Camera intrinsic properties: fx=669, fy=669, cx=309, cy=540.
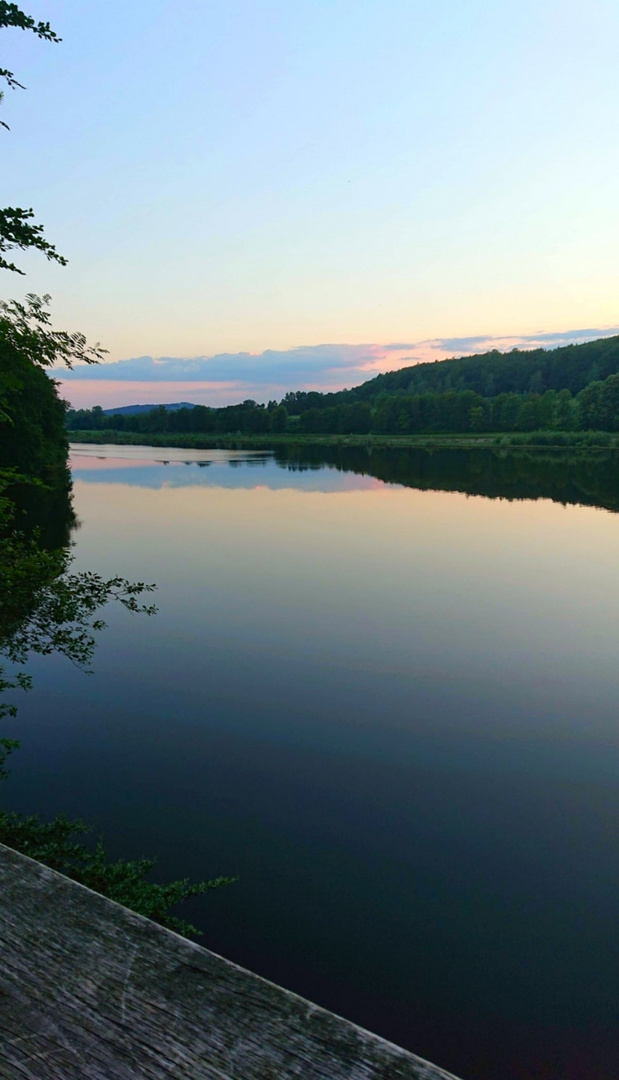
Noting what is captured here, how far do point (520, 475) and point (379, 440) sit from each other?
268 feet

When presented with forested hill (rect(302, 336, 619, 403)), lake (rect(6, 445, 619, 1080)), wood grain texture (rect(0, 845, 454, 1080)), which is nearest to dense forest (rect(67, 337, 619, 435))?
forested hill (rect(302, 336, 619, 403))

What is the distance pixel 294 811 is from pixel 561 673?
24.0 feet

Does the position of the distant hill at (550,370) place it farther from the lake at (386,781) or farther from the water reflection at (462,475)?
the lake at (386,781)

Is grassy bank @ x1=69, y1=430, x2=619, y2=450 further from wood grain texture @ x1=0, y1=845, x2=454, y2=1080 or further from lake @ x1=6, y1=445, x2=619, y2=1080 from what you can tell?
wood grain texture @ x1=0, y1=845, x2=454, y2=1080

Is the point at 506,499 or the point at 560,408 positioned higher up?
the point at 560,408

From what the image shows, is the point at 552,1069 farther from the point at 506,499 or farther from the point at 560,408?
Result: the point at 560,408

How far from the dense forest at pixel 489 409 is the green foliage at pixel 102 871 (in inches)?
4583

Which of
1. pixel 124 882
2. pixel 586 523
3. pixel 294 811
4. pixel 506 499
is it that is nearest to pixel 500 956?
pixel 294 811

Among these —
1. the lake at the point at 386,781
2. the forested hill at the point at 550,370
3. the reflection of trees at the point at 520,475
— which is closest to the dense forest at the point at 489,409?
the forested hill at the point at 550,370

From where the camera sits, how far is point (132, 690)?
13.4 metres

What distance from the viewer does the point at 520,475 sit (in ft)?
202

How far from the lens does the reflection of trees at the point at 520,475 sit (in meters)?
46.8

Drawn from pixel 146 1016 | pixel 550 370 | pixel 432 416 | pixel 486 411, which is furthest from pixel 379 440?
pixel 146 1016

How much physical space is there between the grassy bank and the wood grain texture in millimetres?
106712
